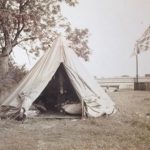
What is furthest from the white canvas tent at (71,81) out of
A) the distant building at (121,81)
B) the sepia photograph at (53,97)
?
the distant building at (121,81)

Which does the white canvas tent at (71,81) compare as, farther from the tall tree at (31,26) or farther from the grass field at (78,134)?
the tall tree at (31,26)

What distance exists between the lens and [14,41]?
57.0 ft

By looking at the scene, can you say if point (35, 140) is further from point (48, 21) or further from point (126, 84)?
point (126, 84)

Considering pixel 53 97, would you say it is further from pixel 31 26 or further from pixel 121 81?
pixel 121 81

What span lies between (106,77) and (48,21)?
25.3 metres

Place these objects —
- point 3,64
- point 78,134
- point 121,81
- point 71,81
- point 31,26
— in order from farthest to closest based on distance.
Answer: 1. point 121,81
2. point 31,26
3. point 3,64
4. point 71,81
5. point 78,134

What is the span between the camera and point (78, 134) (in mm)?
8117

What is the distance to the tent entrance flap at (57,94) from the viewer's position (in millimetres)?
12781

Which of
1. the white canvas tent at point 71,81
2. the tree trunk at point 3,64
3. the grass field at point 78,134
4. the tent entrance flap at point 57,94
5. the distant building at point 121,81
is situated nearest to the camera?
the grass field at point 78,134

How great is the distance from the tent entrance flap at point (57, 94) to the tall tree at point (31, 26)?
10.2 ft

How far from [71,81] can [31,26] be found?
22.2ft

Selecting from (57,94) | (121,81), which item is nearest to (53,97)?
(57,94)

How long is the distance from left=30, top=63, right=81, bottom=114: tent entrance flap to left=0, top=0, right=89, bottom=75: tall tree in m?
3.10

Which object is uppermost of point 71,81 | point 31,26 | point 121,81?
point 31,26
